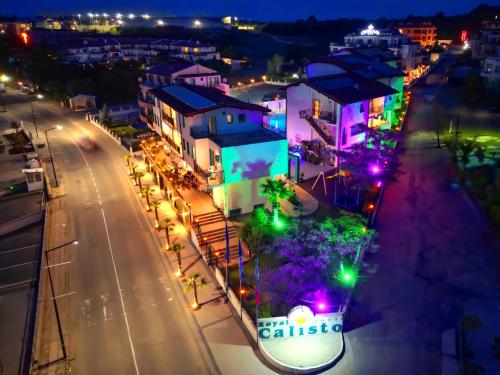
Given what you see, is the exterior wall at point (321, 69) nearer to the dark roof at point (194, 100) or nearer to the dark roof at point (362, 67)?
the dark roof at point (362, 67)

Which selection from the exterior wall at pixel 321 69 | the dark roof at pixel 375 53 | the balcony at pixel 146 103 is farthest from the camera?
the dark roof at pixel 375 53

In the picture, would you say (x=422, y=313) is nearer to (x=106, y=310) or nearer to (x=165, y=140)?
(x=106, y=310)

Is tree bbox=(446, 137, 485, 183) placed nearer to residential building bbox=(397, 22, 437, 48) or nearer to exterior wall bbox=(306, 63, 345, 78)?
exterior wall bbox=(306, 63, 345, 78)

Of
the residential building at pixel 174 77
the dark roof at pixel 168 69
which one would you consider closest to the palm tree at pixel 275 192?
the residential building at pixel 174 77

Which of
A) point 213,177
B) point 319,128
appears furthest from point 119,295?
point 319,128

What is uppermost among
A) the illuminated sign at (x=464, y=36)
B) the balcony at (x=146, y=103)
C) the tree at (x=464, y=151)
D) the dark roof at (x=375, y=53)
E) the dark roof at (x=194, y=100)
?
the illuminated sign at (x=464, y=36)

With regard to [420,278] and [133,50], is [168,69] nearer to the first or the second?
[420,278]

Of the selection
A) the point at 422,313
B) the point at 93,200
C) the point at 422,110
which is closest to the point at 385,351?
the point at 422,313
